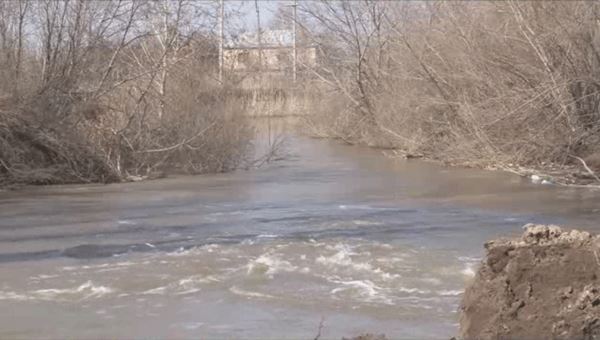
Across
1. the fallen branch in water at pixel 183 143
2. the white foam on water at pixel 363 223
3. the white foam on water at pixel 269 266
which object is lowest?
the white foam on water at pixel 269 266

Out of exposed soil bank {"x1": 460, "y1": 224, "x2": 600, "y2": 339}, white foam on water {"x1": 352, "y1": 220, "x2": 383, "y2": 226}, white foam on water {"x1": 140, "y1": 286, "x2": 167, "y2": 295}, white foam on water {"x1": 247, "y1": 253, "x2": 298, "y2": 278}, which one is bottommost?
white foam on water {"x1": 140, "y1": 286, "x2": 167, "y2": 295}

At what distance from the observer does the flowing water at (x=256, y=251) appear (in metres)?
8.44

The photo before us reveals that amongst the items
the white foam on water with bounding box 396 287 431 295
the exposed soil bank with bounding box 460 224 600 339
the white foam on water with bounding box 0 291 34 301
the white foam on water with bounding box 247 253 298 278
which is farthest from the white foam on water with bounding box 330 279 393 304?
the white foam on water with bounding box 0 291 34 301

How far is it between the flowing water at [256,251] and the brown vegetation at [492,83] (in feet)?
5.44

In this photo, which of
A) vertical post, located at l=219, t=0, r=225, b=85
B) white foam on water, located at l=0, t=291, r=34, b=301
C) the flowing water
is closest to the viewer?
the flowing water

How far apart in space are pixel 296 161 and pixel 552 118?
7.42m

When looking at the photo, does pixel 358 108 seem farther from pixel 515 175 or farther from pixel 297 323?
pixel 297 323

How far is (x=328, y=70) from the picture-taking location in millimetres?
32812

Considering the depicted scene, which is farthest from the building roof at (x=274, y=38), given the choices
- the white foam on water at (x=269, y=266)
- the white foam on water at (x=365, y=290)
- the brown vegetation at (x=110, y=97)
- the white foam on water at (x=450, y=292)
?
the white foam on water at (x=450, y=292)

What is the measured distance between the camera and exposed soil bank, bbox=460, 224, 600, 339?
607 cm

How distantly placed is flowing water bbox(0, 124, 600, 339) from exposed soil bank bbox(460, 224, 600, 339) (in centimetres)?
143

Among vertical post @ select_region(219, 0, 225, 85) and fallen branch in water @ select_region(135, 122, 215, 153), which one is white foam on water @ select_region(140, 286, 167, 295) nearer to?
fallen branch in water @ select_region(135, 122, 215, 153)

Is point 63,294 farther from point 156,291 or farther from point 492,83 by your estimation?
point 492,83

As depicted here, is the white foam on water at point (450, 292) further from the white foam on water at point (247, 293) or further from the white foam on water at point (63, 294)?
the white foam on water at point (63, 294)
